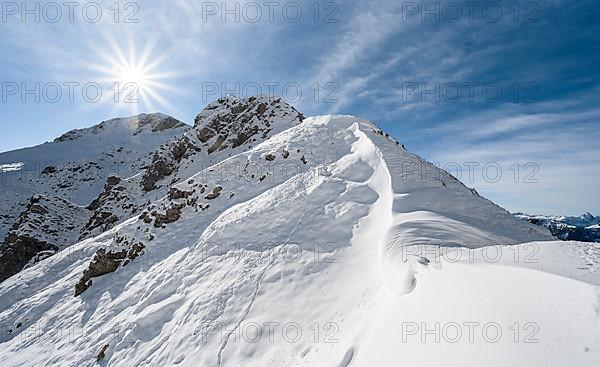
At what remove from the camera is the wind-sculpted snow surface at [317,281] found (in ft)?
11.9

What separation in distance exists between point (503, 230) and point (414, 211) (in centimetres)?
301

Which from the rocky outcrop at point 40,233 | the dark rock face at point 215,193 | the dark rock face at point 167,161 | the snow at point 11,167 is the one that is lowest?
the rocky outcrop at point 40,233

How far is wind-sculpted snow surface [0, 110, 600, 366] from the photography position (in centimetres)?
362

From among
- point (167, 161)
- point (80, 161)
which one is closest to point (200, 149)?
point (167, 161)

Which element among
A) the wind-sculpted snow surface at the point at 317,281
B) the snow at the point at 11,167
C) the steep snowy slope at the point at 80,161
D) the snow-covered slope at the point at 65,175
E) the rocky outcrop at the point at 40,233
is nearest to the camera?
the wind-sculpted snow surface at the point at 317,281

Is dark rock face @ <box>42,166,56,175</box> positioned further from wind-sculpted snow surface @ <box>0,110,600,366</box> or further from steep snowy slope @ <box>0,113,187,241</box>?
wind-sculpted snow surface @ <box>0,110,600,366</box>

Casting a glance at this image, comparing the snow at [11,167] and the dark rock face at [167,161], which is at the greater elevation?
the snow at [11,167]

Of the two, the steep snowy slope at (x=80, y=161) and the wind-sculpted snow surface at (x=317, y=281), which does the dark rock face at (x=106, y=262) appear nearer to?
the wind-sculpted snow surface at (x=317, y=281)

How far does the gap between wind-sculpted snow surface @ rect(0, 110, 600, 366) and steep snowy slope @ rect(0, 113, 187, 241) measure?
34.8m

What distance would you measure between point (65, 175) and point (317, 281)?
64.0 m

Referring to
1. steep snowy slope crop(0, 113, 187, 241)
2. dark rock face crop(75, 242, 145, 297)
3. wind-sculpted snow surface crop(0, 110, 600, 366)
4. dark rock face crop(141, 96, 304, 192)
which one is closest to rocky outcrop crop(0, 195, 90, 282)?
dark rock face crop(141, 96, 304, 192)

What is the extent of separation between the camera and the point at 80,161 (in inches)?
2315

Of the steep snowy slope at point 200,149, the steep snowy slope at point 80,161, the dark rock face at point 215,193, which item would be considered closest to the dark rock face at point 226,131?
the steep snowy slope at point 200,149

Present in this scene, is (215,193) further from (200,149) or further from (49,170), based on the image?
(49,170)
